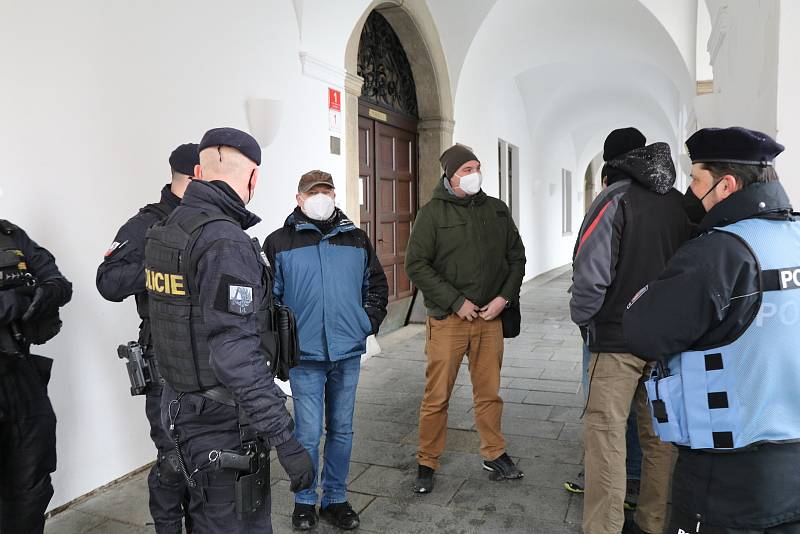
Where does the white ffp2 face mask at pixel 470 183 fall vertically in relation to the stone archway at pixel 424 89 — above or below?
below

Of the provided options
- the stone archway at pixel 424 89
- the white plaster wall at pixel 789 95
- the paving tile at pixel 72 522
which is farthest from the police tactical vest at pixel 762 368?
the stone archway at pixel 424 89

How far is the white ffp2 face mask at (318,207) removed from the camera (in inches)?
116

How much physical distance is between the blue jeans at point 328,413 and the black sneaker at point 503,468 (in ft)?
2.89

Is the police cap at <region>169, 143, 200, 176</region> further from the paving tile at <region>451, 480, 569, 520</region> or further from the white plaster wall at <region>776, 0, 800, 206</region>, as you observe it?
the white plaster wall at <region>776, 0, 800, 206</region>

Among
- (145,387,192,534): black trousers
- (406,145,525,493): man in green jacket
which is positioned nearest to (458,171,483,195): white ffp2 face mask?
(406,145,525,493): man in green jacket

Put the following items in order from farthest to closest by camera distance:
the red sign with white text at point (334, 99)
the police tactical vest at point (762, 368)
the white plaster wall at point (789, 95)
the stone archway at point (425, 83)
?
the stone archway at point (425, 83) < the red sign with white text at point (334, 99) < the white plaster wall at point (789, 95) < the police tactical vest at point (762, 368)

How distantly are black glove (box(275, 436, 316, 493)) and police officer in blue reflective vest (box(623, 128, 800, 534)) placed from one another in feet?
3.38

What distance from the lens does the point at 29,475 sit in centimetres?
252

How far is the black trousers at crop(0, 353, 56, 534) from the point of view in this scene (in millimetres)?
2469

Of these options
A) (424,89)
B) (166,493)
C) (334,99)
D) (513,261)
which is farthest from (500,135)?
(166,493)

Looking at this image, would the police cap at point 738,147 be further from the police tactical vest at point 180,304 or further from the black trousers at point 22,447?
the black trousers at point 22,447

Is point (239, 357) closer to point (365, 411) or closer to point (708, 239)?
point (708, 239)

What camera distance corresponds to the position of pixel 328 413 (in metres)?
3.04

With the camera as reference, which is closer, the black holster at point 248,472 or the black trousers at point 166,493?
the black holster at point 248,472
